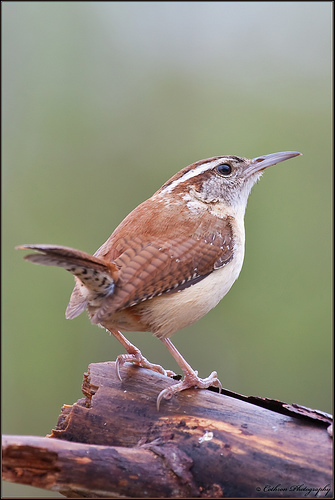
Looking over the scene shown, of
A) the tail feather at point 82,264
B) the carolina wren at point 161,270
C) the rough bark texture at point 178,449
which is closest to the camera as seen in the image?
the rough bark texture at point 178,449

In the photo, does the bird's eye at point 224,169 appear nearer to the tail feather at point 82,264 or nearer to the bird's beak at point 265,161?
the bird's beak at point 265,161

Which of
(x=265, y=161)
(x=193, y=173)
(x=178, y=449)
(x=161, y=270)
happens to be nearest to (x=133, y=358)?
(x=161, y=270)

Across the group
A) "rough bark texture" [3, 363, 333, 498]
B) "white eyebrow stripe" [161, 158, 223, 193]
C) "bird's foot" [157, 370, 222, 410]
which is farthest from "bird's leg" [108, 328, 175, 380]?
"white eyebrow stripe" [161, 158, 223, 193]

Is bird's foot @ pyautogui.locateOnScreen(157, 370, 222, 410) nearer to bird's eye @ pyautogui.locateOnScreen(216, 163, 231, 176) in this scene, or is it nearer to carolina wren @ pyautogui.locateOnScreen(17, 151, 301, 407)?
carolina wren @ pyautogui.locateOnScreen(17, 151, 301, 407)

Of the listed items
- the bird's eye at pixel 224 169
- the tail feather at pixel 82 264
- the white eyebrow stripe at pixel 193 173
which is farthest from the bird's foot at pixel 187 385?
the bird's eye at pixel 224 169

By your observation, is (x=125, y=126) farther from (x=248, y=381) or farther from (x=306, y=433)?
(x=306, y=433)

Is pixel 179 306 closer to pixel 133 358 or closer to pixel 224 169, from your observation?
pixel 133 358
